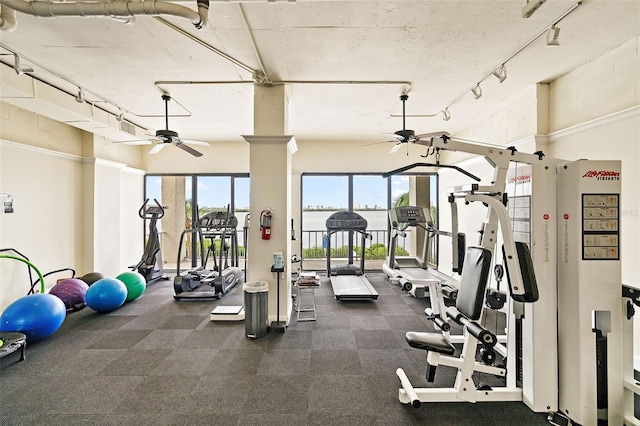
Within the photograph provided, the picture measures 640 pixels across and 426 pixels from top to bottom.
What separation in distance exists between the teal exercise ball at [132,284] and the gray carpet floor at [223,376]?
61 cm

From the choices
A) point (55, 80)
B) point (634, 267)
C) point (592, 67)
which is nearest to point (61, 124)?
point (55, 80)

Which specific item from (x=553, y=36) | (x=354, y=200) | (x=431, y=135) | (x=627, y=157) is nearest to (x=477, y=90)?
(x=553, y=36)

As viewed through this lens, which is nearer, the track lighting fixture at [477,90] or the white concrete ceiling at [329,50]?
the white concrete ceiling at [329,50]

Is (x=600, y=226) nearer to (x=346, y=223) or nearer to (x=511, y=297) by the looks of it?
(x=511, y=297)

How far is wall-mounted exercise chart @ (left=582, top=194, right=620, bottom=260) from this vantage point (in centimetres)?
195

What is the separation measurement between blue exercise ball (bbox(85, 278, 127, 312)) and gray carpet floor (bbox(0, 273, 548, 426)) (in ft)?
0.54

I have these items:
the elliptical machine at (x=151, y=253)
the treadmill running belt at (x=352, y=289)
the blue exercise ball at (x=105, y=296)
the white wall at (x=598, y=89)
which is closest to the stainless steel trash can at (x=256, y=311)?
the treadmill running belt at (x=352, y=289)

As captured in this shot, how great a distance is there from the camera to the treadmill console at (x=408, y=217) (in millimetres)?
5305

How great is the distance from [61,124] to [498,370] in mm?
6955

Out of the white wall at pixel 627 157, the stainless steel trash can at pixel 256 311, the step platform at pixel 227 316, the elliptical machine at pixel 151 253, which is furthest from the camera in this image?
the elliptical machine at pixel 151 253

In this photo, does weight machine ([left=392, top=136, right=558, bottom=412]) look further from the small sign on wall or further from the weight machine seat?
the small sign on wall

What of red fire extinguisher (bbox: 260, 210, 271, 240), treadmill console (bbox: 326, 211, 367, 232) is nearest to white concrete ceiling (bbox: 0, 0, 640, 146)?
red fire extinguisher (bbox: 260, 210, 271, 240)

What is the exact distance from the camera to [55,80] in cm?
358

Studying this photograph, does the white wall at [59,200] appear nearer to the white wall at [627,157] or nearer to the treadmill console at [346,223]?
the treadmill console at [346,223]
